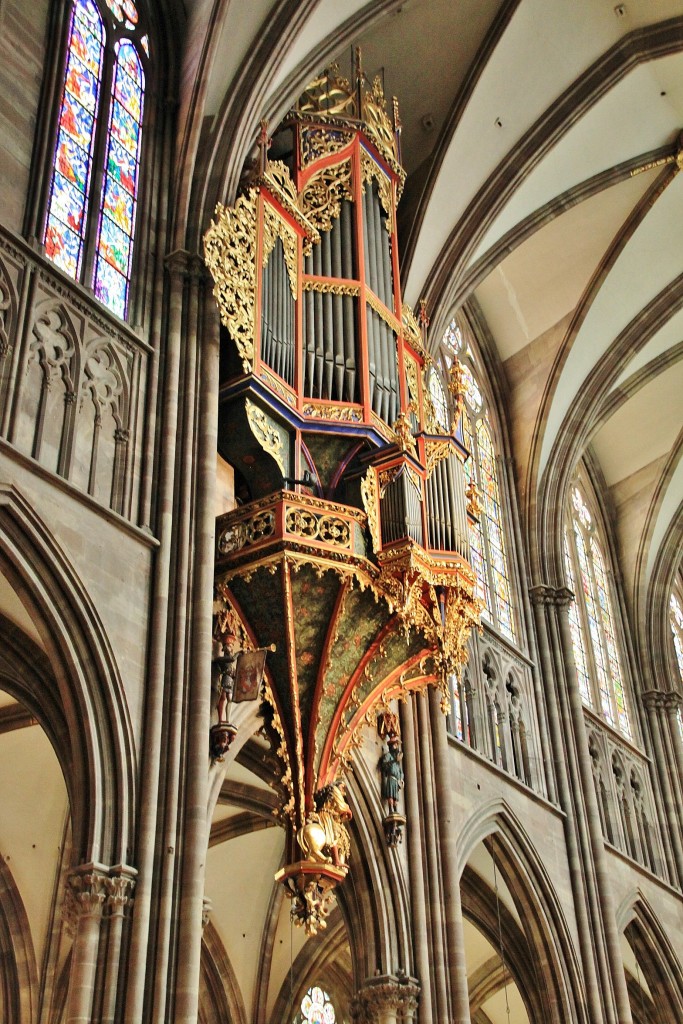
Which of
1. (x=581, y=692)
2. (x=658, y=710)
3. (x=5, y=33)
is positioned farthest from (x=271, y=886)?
(x=5, y=33)

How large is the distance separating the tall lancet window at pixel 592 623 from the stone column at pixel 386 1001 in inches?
313

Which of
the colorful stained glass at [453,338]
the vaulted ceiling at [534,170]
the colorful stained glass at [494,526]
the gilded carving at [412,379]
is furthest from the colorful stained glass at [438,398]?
the gilded carving at [412,379]

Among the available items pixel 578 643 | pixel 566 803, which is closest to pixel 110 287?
pixel 566 803

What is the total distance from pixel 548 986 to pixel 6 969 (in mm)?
6264

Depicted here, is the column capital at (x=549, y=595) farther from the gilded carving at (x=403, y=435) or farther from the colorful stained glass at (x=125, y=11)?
the colorful stained glass at (x=125, y=11)

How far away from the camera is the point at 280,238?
12625 millimetres

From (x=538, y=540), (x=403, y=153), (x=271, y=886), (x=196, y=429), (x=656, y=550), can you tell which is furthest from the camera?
(x=656, y=550)

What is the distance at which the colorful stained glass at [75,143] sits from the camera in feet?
36.7

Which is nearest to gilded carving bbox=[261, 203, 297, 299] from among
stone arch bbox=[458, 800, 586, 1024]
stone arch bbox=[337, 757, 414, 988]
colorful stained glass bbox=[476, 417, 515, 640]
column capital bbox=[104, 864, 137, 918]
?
stone arch bbox=[337, 757, 414, 988]

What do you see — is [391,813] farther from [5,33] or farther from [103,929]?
[5,33]

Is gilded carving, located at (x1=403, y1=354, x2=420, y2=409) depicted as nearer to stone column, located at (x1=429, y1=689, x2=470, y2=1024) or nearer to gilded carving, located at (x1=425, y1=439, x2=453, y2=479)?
gilded carving, located at (x1=425, y1=439, x2=453, y2=479)

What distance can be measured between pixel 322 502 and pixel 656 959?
10727 millimetres

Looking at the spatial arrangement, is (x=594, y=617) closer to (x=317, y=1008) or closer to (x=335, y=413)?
(x=317, y=1008)

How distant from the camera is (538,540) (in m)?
19.3
